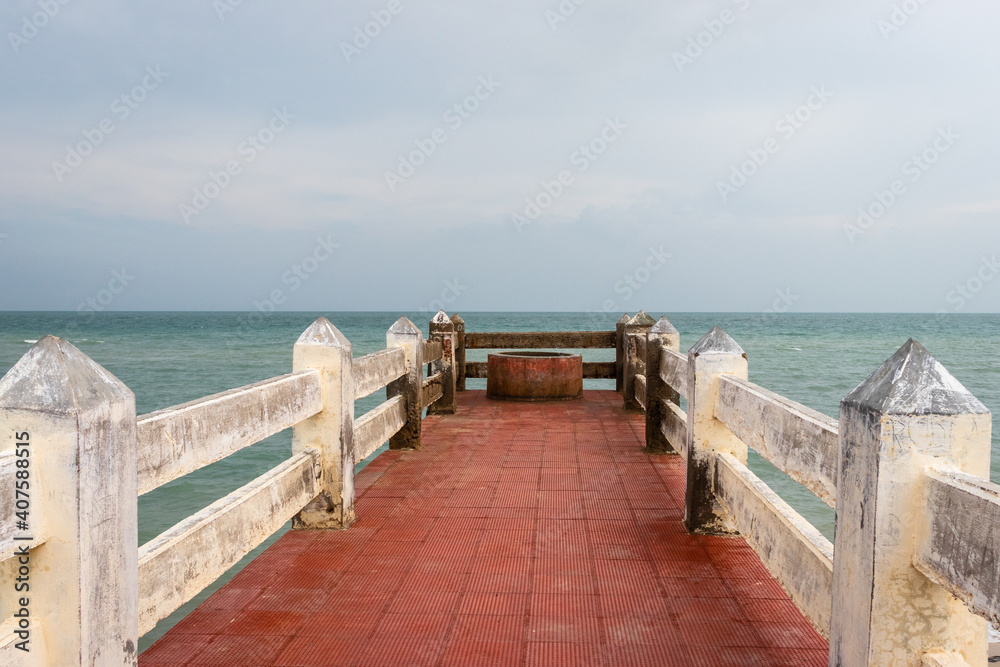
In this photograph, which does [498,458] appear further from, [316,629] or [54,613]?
[54,613]

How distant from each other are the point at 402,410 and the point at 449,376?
2369mm

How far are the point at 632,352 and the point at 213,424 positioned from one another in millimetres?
6816

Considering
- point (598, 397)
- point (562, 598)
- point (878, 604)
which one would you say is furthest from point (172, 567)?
point (598, 397)

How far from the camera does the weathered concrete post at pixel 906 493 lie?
180 centimetres

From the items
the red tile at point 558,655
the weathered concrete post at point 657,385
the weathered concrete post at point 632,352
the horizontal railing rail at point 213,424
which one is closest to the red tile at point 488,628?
the red tile at point 558,655

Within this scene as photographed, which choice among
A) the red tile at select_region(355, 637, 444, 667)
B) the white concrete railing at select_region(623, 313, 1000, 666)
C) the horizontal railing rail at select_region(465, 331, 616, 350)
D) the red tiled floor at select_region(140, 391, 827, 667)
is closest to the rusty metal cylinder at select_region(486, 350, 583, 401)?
the horizontal railing rail at select_region(465, 331, 616, 350)

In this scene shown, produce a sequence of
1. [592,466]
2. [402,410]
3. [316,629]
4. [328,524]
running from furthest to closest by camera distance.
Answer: [402,410]
[592,466]
[328,524]
[316,629]

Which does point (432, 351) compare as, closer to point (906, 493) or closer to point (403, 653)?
point (403, 653)

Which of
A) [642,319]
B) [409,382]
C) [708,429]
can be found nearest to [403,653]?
[708,429]

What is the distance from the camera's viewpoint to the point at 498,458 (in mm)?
6324

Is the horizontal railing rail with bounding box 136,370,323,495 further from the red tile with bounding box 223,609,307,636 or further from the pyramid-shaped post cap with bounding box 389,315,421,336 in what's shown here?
the pyramid-shaped post cap with bounding box 389,315,421,336

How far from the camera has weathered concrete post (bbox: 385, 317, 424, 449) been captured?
6.40 metres

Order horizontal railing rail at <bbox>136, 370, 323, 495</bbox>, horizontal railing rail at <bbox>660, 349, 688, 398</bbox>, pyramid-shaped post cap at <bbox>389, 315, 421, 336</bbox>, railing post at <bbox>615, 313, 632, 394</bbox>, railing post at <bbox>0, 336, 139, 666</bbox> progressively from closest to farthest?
railing post at <bbox>0, 336, 139, 666</bbox>, horizontal railing rail at <bbox>136, 370, 323, 495</bbox>, horizontal railing rail at <bbox>660, 349, 688, 398</bbox>, pyramid-shaped post cap at <bbox>389, 315, 421, 336</bbox>, railing post at <bbox>615, 313, 632, 394</bbox>

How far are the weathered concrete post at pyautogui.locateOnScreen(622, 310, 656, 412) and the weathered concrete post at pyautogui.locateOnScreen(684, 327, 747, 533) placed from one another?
14.3 feet
